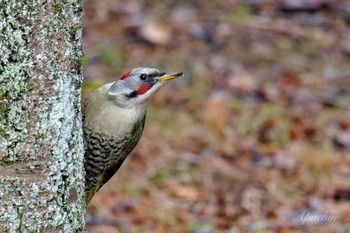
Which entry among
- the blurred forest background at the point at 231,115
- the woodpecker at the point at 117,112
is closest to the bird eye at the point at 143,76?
the woodpecker at the point at 117,112

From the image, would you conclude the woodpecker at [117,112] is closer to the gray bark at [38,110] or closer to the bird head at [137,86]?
the bird head at [137,86]

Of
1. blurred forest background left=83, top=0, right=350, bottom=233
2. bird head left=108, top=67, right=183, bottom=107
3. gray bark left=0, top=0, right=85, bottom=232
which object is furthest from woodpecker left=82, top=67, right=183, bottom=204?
blurred forest background left=83, top=0, right=350, bottom=233

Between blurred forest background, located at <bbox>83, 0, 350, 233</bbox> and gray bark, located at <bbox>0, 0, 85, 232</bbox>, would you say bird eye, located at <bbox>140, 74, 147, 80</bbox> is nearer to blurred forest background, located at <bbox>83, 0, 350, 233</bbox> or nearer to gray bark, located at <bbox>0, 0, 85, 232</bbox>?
gray bark, located at <bbox>0, 0, 85, 232</bbox>

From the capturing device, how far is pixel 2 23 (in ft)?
8.80

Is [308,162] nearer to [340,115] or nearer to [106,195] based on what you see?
[340,115]

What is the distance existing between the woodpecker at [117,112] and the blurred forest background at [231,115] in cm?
160

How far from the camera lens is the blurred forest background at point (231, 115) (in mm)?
5750

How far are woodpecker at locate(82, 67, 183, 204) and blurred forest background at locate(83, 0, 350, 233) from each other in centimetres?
160

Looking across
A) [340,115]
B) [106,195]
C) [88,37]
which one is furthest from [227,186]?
[88,37]

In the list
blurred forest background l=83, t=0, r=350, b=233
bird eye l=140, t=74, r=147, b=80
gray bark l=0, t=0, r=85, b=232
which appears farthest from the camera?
blurred forest background l=83, t=0, r=350, b=233

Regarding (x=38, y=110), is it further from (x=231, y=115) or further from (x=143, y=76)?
(x=231, y=115)

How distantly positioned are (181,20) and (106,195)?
10.9ft

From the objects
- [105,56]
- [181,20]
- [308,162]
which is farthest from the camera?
[181,20]

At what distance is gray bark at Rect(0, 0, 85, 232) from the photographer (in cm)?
273
